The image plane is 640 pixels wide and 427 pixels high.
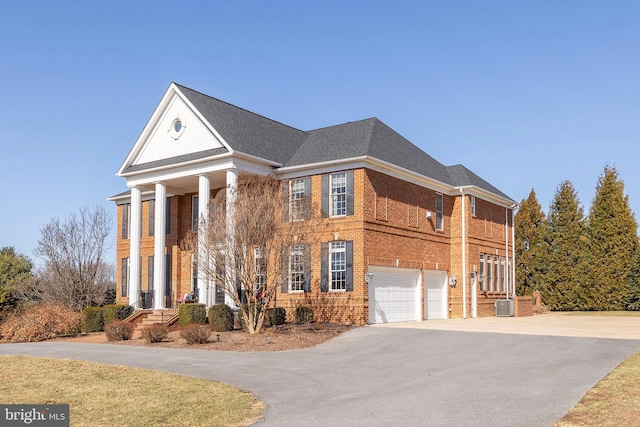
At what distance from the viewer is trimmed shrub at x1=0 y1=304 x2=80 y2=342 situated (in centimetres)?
2495

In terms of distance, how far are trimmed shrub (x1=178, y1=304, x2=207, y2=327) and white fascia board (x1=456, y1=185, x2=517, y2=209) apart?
14403 mm

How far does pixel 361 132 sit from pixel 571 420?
20.8 m

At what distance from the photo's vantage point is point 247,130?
94.7 feet

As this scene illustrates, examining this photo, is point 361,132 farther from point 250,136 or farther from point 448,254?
point 448,254

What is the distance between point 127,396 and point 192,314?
524 inches

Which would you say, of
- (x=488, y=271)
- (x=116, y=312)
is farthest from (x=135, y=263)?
(x=488, y=271)

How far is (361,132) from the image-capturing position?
28656mm

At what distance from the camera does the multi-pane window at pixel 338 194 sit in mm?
26156

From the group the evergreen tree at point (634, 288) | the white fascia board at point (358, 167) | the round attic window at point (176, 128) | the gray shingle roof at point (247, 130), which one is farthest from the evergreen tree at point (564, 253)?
the round attic window at point (176, 128)

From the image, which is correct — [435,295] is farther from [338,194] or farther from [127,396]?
[127,396]

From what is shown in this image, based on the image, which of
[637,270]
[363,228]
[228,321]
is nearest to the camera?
[228,321]

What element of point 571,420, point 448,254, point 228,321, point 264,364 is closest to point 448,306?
point 448,254

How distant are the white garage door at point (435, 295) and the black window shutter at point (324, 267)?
5925mm

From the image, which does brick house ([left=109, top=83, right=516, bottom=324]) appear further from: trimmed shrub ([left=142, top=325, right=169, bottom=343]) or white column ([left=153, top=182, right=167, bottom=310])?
trimmed shrub ([left=142, top=325, right=169, bottom=343])
